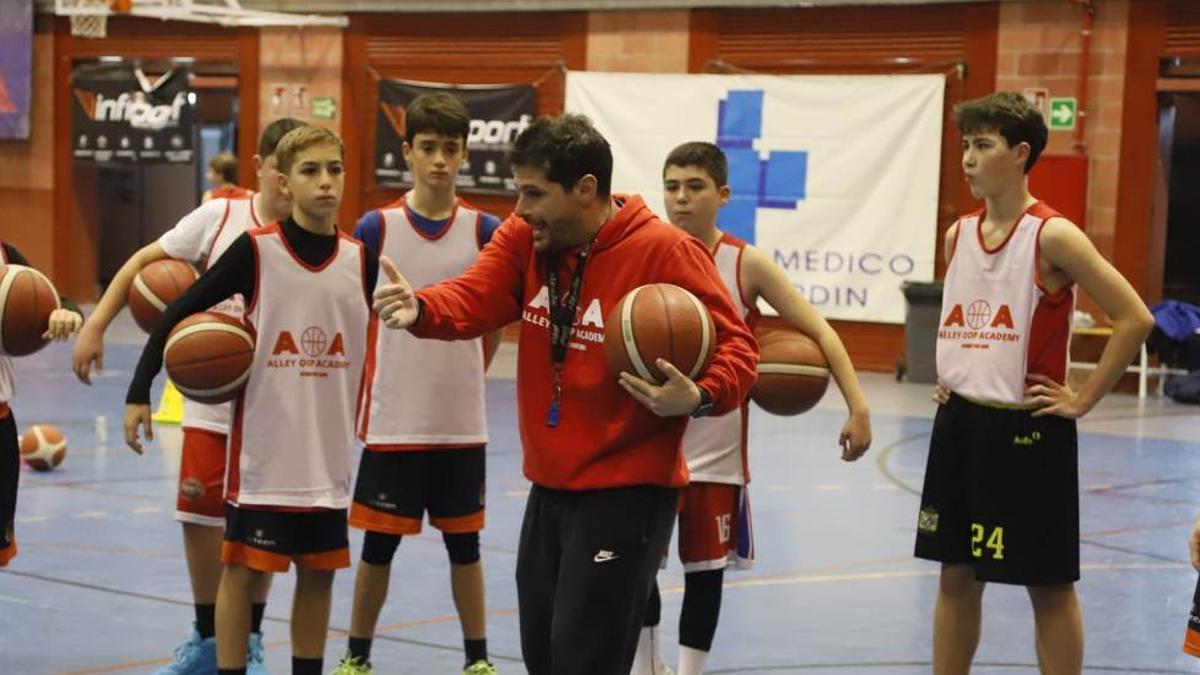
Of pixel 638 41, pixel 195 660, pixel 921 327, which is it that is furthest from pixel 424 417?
pixel 638 41

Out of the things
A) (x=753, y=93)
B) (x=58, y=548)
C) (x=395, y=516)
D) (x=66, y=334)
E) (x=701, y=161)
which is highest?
(x=753, y=93)

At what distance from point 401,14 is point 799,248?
17.7 ft

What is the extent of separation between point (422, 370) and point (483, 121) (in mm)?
13132

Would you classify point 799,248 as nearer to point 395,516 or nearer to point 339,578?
point 339,578

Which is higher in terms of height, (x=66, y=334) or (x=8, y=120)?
(x=8, y=120)

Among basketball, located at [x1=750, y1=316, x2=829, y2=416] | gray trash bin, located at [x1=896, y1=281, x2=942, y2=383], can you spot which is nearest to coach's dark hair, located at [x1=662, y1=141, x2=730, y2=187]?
basketball, located at [x1=750, y1=316, x2=829, y2=416]

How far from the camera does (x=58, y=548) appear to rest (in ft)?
25.6

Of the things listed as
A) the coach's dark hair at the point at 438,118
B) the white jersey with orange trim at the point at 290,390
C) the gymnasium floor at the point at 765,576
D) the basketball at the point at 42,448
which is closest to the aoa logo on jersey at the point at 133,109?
the gymnasium floor at the point at 765,576

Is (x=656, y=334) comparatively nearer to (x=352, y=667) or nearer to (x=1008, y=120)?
(x=1008, y=120)

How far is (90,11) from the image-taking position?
738 inches

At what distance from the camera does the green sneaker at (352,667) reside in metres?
5.59

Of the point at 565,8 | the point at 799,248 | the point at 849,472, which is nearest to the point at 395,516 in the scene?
the point at 849,472

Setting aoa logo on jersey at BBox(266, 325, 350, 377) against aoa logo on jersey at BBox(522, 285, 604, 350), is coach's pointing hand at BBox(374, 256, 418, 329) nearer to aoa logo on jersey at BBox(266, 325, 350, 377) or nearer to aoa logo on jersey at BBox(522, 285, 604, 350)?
aoa logo on jersey at BBox(522, 285, 604, 350)

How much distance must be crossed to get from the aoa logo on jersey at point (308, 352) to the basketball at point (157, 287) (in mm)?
868
